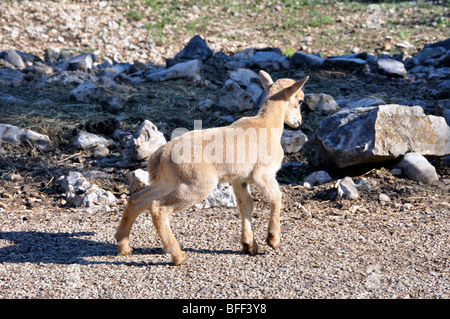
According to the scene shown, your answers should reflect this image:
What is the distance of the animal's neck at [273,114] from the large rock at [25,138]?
4.18m

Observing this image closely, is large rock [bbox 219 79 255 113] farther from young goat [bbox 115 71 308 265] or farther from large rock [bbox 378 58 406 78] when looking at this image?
young goat [bbox 115 71 308 265]

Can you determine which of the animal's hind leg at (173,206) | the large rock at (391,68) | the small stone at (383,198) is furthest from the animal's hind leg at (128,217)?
the large rock at (391,68)

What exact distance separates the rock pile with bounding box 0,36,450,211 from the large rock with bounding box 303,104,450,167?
0.05 feet

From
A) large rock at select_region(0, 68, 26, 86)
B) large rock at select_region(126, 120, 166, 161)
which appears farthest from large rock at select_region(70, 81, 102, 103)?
large rock at select_region(126, 120, 166, 161)

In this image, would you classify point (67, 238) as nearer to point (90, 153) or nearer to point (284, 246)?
point (284, 246)

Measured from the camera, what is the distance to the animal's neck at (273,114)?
6.21 metres

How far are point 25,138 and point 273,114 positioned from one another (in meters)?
4.55

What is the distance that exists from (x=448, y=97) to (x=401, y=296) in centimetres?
745

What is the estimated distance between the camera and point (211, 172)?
5.44 m

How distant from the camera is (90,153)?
8.98m

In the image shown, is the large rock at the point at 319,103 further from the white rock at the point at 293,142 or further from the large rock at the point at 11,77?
the large rock at the point at 11,77

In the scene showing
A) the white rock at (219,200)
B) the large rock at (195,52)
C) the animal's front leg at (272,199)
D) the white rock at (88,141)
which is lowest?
the large rock at (195,52)

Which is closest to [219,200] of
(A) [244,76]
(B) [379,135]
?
(B) [379,135]

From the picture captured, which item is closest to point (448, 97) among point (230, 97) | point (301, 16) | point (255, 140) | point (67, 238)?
point (230, 97)
